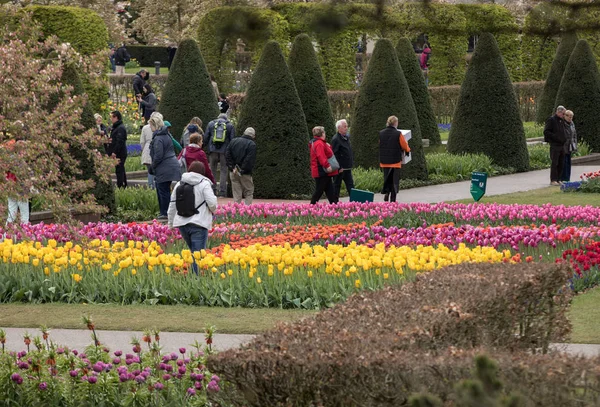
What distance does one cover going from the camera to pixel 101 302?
33.7 feet

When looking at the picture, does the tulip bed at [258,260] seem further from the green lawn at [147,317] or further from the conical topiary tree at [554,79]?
the conical topiary tree at [554,79]

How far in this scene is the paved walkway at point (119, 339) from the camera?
819cm

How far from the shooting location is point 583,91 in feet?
84.4

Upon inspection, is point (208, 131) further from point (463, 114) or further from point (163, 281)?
point (163, 281)

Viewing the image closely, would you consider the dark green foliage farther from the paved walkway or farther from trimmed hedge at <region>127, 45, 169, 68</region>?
trimmed hedge at <region>127, 45, 169, 68</region>

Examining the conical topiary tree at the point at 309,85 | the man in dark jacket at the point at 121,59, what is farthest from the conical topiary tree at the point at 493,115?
the man in dark jacket at the point at 121,59

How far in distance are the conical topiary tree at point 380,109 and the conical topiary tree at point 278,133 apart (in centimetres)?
217

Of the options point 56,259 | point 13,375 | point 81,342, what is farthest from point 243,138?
point 13,375

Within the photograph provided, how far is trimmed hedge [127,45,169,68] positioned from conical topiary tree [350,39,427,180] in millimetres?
29507

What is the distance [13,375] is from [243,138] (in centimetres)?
1068

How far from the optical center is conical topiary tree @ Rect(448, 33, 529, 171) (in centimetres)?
2289

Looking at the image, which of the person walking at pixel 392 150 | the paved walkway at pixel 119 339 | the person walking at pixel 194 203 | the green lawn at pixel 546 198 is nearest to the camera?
the paved walkway at pixel 119 339

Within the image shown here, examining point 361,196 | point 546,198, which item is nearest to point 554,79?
point 546,198

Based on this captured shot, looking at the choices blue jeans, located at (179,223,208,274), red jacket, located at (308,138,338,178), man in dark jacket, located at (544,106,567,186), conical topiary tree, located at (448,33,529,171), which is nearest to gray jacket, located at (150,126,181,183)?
red jacket, located at (308,138,338,178)
